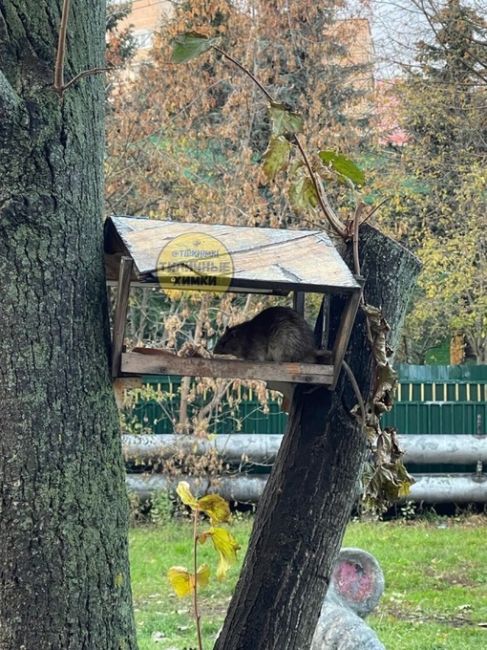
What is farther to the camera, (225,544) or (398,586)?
(398,586)

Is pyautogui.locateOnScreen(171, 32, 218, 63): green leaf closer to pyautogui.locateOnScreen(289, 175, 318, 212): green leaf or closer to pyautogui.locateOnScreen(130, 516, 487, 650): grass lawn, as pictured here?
pyautogui.locateOnScreen(289, 175, 318, 212): green leaf

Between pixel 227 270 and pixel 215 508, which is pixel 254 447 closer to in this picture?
pixel 215 508

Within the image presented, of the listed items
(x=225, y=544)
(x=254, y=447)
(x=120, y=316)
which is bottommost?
(x=254, y=447)

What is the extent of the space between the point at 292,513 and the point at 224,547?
0.20 m

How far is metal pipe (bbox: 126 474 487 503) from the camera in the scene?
8781 millimetres

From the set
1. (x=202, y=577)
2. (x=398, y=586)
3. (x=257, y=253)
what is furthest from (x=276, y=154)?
(x=398, y=586)

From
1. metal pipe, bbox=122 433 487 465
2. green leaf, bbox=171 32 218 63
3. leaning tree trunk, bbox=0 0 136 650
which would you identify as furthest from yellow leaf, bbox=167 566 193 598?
metal pipe, bbox=122 433 487 465

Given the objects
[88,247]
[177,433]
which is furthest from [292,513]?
[177,433]

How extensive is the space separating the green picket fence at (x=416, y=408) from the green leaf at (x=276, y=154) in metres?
7.10

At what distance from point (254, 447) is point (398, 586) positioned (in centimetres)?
285

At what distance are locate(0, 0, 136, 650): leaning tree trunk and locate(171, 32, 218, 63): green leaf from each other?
28 cm

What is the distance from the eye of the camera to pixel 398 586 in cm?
663

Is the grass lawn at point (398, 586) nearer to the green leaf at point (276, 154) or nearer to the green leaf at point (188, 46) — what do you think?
the green leaf at point (276, 154)

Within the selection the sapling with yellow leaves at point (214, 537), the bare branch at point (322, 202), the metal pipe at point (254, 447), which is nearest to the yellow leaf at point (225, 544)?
the sapling with yellow leaves at point (214, 537)
